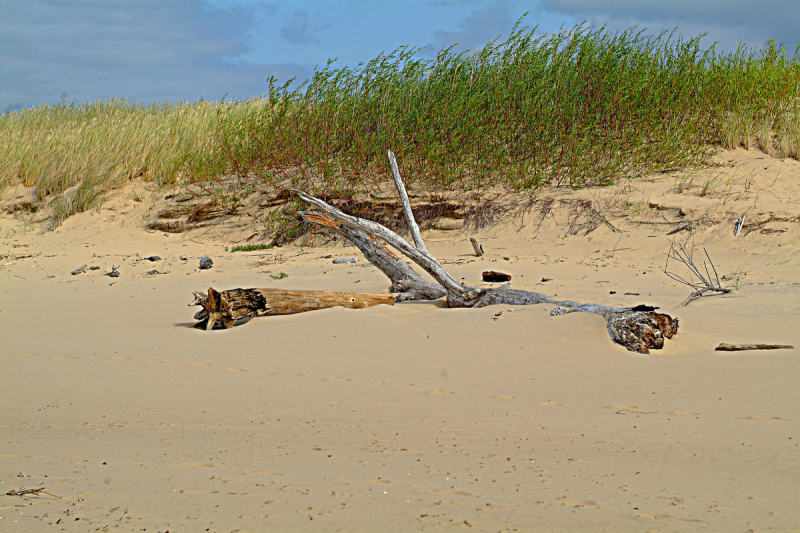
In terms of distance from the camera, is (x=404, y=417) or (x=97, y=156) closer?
(x=404, y=417)

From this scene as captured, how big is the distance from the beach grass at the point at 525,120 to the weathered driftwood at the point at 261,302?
182 inches

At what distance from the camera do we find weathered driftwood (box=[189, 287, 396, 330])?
5.16m

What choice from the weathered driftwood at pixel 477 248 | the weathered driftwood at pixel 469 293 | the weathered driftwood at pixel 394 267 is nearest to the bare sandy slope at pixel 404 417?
the weathered driftwood at pixel 469 293

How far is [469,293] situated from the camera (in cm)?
542

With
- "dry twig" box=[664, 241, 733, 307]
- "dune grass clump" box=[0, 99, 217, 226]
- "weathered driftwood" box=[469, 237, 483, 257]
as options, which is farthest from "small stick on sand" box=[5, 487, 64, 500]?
"dune grass clump" box=[0, 99, 217, 226]

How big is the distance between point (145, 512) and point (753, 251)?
739cm

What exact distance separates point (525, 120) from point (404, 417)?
7.51 m

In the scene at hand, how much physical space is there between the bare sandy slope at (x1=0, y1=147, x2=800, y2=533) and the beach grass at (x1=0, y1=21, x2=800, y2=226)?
333cm

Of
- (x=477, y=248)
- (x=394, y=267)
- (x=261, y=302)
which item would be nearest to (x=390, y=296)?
(x=394, y=267)

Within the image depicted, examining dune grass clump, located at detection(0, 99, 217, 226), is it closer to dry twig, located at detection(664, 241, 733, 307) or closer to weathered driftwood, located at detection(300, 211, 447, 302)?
weathered driftwood, located at detection(300, 211, 447, 302)

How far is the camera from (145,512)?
Answer: 7.06ft

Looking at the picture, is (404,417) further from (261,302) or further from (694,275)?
(694,275)

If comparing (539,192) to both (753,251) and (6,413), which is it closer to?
(753,251)

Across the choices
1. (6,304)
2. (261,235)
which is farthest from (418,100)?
(6,304)
